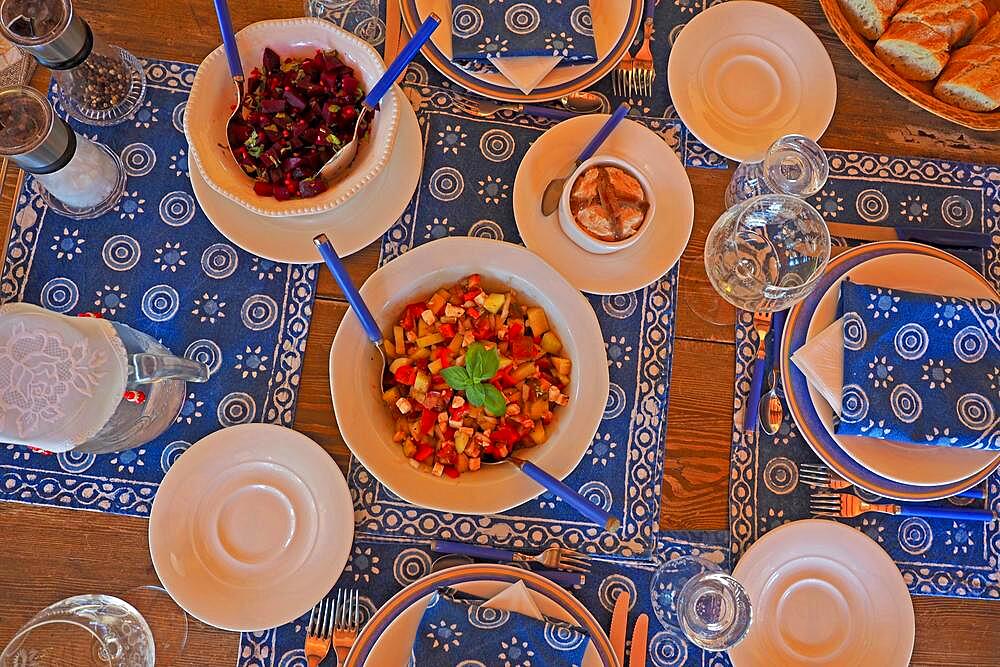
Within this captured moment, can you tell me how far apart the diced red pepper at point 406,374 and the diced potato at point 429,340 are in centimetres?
5

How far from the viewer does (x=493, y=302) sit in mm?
1393

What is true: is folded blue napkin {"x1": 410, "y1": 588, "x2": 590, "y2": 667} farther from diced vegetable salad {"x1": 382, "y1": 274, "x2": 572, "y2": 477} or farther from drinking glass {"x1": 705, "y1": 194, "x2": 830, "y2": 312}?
drinking glass {"x1": 705, "y1": 194, "x2": 830, "y2": 312}

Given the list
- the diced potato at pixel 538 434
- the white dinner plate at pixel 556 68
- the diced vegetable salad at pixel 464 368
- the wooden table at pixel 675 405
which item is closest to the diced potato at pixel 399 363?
the diced vegetable salad at pixel 464 368

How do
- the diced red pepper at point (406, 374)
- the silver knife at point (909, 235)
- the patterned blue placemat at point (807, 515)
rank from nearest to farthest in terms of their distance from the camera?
the diced red pepper at point (406, 374) < the patterned blue placemat at point (807, 515) < the silver knife at point (909, 235)

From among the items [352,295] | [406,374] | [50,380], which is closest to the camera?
[50,380]

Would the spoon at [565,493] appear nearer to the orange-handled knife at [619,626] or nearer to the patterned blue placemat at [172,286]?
the orange-handled knife at [619,626]

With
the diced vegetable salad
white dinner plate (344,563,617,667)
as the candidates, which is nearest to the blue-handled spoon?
the diced vegetable salad

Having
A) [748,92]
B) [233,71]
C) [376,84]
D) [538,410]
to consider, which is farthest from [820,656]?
[233,71]

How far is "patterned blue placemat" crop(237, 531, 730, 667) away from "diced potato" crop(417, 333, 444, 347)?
1.25ft

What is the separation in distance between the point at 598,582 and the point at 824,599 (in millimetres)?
442

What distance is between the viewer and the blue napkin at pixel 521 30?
1.53 meters

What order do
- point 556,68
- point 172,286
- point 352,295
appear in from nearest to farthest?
point 352,295
point 172,286
point 556,68

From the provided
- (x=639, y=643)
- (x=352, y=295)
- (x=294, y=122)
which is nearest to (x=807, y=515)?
(x=639, y=643)

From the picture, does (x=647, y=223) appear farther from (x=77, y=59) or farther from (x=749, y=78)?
(x=77, y=59)
